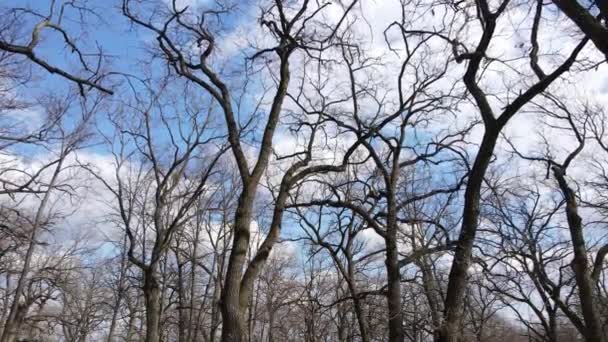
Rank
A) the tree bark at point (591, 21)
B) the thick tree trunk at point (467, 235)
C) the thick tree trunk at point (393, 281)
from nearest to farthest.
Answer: the tree bark at point (591, 21) → the thick tree trunk at point (467, 235) → the thick tree trunk at point (393, 281)

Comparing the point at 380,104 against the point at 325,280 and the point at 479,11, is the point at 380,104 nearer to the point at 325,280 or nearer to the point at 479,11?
Answer: the point at 479,11

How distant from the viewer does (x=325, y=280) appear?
28281 mm

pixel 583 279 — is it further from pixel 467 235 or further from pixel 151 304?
pixel 151 304

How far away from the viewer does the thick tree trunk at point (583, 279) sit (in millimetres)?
12078

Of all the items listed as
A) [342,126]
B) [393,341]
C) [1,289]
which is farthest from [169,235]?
[1,289]

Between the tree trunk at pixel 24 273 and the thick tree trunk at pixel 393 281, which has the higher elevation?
the tree trunk at pixel 24 273

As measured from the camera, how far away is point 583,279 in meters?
12.4

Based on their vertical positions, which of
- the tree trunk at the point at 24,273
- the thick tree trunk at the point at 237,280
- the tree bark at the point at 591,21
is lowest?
the thick tree trunk at the point at 237,280

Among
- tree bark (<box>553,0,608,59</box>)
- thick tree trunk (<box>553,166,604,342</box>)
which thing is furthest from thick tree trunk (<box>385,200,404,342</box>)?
tree bark (<box>553,0,608,59</box>)

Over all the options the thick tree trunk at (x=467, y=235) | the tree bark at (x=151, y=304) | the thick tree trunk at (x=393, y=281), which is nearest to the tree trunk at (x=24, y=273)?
the tree bark at (x=151, y=304)

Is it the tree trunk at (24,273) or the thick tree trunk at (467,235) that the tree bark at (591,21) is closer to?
the thick tree trunk at (467,235)

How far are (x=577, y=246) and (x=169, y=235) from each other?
36.9ft

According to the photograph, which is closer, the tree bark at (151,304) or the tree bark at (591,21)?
the tree bark at (591,21)

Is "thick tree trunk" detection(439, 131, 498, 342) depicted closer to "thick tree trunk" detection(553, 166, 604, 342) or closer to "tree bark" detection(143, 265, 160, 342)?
"thick tree trunk" detection(553, 166, 604, 342)
